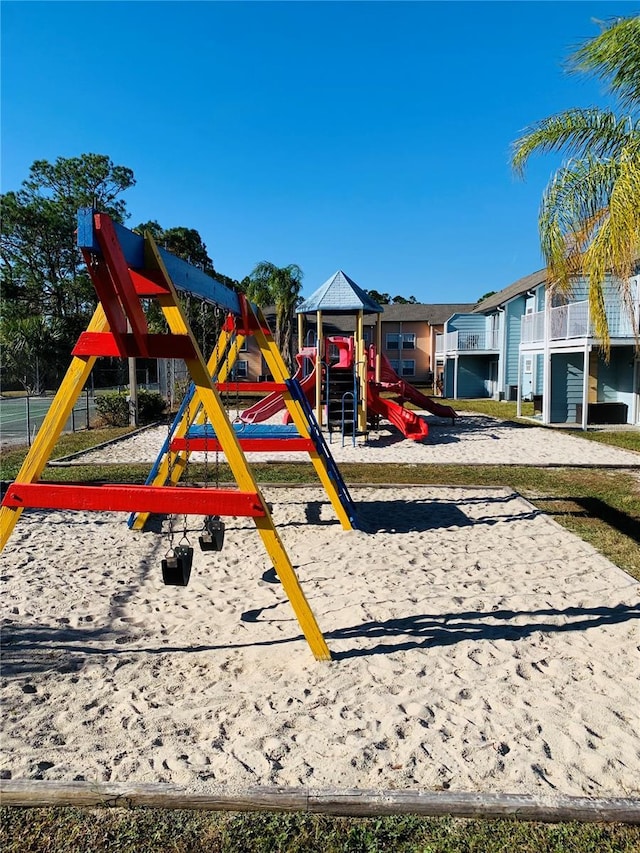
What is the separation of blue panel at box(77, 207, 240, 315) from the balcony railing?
2855cm

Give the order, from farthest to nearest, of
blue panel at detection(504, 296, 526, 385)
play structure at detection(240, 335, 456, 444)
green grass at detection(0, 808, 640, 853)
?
blue panel at detection(504, 296, 526, 385)
play structure at detection(240, 335, 456, 444)
green grass at detection(0, 808, 640, 853)

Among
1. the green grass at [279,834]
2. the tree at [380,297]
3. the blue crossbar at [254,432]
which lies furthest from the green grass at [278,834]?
the tree at [380,297]

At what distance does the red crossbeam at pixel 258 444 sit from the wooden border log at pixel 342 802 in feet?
13.6

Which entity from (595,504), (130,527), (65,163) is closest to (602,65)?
(595,504)

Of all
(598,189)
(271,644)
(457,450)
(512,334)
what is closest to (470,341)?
(512,334)

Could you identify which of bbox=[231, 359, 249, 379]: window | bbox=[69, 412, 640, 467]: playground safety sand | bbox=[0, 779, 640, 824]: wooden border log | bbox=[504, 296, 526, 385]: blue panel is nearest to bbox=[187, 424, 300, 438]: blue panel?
bbox=[69, 412, 640, 467]: playground safety sand

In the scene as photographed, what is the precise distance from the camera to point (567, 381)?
68.0 feet

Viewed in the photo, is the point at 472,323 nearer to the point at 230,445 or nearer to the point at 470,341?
the point at 470,341

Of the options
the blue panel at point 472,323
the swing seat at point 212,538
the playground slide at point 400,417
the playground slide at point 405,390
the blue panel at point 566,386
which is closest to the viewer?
the swing seat at point 212,538

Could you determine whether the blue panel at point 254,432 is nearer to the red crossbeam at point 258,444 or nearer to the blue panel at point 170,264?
the red crossbeam at point 258,444

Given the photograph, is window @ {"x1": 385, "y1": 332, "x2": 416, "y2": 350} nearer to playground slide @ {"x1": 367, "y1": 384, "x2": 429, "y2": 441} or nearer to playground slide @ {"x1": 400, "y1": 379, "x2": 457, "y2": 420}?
playground slide @ {"x1": 400, "y1": 379, "x2": 457, "y2": 420}

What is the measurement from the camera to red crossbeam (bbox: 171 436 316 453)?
22.0 feet

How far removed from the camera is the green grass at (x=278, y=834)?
2320mm

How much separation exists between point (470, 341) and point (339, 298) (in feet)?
60.1
